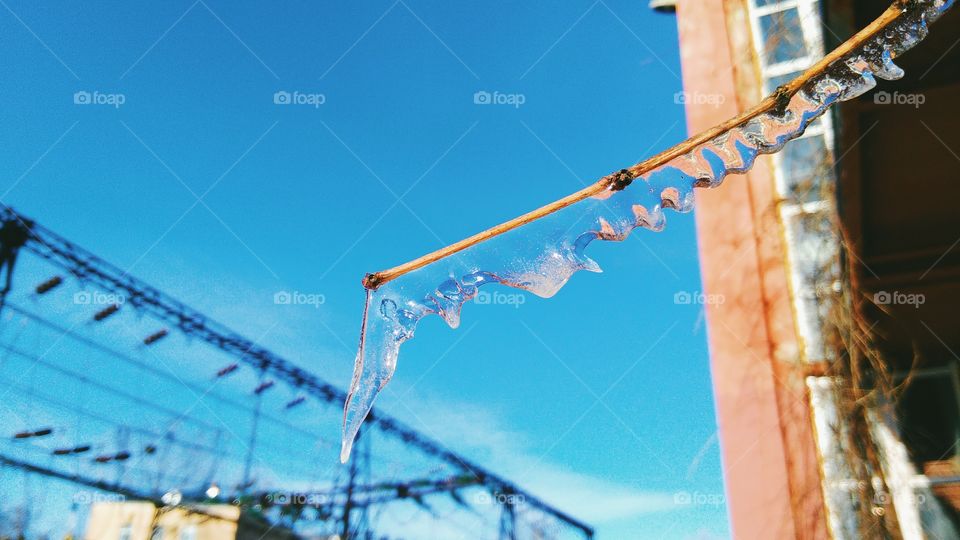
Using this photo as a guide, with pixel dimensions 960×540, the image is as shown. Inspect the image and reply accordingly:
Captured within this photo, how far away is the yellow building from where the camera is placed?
66.2ft

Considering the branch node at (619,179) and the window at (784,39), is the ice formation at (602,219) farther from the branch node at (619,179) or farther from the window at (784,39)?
the window at (784,39)

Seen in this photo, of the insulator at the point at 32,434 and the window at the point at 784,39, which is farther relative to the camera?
the insulator at the point at 32,434

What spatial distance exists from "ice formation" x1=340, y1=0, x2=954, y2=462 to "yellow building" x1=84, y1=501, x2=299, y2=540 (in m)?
18.0

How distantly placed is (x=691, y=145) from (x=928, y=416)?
184 inches

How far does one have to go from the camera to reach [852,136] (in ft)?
12.0

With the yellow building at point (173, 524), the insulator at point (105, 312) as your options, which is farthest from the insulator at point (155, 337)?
the yellow building at point (173, 524)

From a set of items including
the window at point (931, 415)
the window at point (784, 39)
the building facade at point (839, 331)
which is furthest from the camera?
the window at point (784, 39)

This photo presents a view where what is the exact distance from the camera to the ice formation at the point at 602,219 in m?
1.66

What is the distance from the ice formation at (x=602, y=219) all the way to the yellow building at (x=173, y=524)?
18030 mm

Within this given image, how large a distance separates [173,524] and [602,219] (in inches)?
935

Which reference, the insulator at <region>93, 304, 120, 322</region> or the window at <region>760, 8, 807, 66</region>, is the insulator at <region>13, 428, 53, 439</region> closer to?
the insulator at <region>93, 304, 120, 322</region>

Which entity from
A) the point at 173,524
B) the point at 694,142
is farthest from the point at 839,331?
the point at 173,524

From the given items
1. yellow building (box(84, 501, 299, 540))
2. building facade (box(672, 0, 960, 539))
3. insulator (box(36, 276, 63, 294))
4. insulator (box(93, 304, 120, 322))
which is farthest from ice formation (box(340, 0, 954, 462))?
yellow building (box(84, 501, 299, 540))

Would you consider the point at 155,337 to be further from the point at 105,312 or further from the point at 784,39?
the point at 784,39
